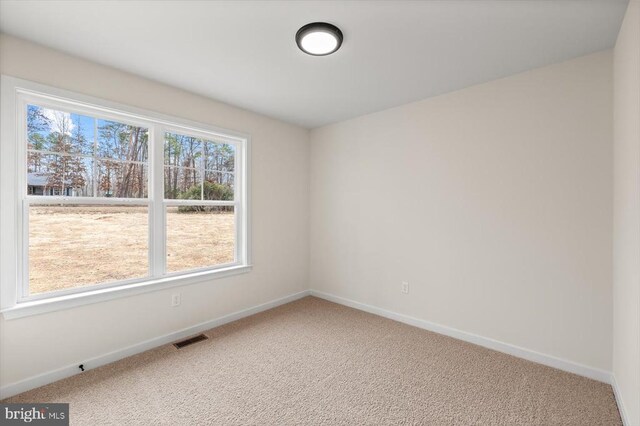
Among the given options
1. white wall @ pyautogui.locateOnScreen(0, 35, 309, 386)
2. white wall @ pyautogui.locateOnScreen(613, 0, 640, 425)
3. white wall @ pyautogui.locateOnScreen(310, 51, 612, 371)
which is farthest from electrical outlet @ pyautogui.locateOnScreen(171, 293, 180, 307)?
white wall @ pyautogui.locateOnScreen(613, 0, 640, 425)

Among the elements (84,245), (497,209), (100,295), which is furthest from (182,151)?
(497,209)

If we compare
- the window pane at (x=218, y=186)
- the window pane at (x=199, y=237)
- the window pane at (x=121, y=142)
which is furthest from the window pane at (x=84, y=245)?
the window pane at (x=218, y=186)

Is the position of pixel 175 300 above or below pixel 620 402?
above

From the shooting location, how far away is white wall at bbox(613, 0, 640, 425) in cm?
154

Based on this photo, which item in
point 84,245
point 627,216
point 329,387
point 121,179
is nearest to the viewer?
point 627,216

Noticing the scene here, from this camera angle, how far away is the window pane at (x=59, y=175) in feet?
7.16

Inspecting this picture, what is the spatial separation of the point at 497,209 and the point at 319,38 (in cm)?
214

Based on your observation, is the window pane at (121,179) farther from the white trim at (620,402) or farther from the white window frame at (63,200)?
the white trim at (620,402)

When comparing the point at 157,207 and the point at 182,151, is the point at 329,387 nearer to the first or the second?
the point at 157,207

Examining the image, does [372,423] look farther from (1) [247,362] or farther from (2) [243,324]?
(2) [243,324]

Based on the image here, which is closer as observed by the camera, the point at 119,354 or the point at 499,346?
the point at 119,354

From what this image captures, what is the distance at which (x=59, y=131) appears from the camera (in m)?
2.29

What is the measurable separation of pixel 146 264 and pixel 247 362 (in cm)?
136

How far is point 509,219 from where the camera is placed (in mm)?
2574
